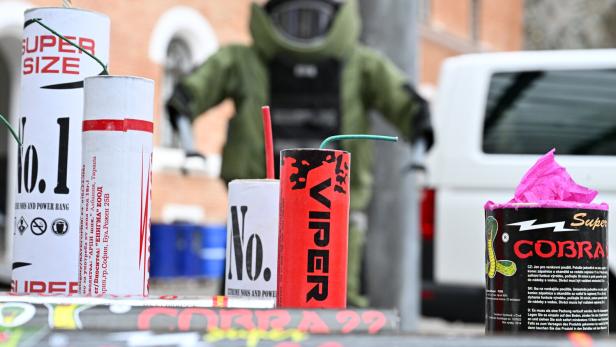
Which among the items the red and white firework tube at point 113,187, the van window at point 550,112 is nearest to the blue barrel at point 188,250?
the van window at point 550,112

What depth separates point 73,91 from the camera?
1.89m

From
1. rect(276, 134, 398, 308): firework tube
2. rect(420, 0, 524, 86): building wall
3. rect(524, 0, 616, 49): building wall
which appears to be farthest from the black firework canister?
rect(524, 0, 616, 49): building wall

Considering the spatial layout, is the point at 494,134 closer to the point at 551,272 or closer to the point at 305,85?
the point at 305,85

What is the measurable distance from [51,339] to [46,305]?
0.14 metres

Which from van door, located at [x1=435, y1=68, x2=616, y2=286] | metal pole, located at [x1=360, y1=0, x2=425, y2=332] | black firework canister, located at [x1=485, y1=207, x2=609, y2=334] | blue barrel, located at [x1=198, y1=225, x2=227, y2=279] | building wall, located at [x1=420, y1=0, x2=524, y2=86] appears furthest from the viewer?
building wall, located at [x1=420, y1=0, x2=524, y2=86]

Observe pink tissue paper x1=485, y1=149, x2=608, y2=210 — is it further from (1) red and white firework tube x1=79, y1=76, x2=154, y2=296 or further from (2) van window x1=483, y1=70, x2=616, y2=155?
(2) van window x1=483, y1=70, x2=616, y2=155

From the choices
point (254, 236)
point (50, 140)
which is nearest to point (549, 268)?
point (254, 236)

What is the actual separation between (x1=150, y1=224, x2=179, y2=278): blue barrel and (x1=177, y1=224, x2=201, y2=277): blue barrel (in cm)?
10

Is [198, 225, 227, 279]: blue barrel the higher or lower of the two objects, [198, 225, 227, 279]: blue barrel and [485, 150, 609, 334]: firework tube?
the lower

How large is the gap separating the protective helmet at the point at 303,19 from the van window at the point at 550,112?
1.06 metres

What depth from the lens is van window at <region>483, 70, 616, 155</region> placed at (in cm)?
589

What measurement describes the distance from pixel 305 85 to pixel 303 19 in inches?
11.9

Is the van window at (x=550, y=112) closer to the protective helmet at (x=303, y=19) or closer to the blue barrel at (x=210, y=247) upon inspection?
the protective helmet at (x=303, y=19)

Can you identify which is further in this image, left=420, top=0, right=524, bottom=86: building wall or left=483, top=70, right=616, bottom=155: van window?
left=420, top=0, right=524, bottom=86: building wall
